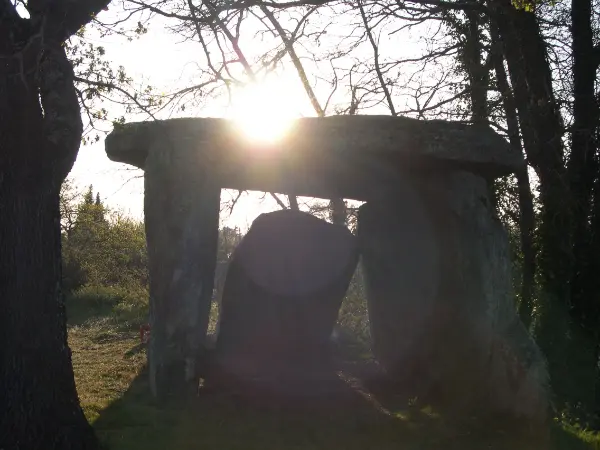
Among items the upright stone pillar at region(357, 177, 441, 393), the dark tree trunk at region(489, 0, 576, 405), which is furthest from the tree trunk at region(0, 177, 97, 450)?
the dark tree trunk at region(489, 0, 576, 405)

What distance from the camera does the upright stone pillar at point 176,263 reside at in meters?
6.42

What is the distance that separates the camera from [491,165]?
6645 mm

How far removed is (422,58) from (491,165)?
429 cm

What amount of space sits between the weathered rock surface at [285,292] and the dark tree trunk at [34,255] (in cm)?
379

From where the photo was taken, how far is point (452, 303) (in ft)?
23.0

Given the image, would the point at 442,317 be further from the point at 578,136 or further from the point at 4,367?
the point at 4,367

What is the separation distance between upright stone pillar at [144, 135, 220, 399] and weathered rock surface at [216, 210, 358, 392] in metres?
1.68

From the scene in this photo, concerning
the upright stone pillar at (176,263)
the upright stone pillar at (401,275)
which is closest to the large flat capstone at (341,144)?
the upright stone pillar at (176,263)

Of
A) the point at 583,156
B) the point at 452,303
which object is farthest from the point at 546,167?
the point at 452,303

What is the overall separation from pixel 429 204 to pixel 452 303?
44.7 inches

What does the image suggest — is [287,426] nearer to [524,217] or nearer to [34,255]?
[34,255]

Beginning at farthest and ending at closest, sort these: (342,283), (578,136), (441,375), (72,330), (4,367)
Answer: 1. (72,330)
2. (342,283)
3. (578,136)
4. (441,375)
5. (4,367)

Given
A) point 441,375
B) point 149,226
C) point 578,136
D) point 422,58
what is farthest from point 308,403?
point 422,58

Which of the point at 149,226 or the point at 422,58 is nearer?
the point at 149,226
